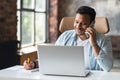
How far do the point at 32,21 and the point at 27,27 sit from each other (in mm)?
212

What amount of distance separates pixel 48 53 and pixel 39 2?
3.24 metres

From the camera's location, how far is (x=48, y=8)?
520 centimetres

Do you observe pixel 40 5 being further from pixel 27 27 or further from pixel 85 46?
pixel 85 46

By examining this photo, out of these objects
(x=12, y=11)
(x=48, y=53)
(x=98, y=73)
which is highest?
(x=12, y=11)

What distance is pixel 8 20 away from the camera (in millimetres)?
3613

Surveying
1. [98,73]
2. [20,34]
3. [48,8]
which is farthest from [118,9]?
[98,73]

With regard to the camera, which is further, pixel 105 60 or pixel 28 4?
pixel 28 4

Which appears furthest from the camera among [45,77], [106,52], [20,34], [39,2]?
[39,2]

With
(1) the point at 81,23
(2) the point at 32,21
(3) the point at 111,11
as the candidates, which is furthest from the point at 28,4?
(1) the point at 81,23

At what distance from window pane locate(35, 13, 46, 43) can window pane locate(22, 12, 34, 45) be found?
0.75 ft

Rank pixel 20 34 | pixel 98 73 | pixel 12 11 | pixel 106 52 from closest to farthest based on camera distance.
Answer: pixel 98 73
pixel 106 52
pixel 12 11
pixel 20 34

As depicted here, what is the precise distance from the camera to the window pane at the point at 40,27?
482 centimetres

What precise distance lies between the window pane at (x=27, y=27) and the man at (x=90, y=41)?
1957 mm

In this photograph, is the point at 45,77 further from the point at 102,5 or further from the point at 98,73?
the point at 102,5
